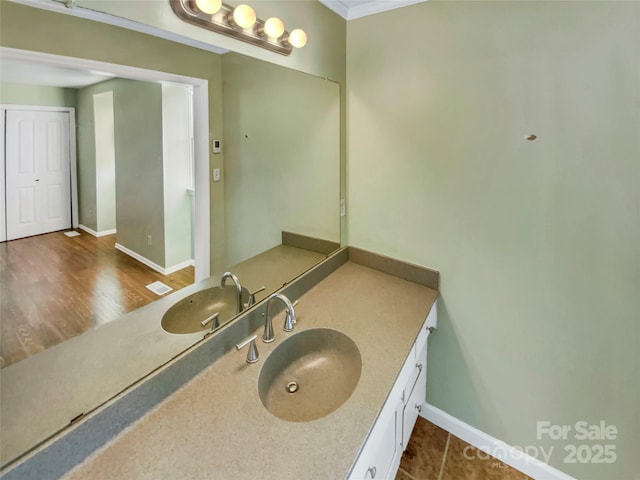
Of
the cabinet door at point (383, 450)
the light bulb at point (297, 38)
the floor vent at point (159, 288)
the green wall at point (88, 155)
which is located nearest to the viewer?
the green wall at point (88, 155)

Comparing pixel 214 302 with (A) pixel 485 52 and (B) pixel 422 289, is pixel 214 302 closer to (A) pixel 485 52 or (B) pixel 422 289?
(B) pixel 422 289

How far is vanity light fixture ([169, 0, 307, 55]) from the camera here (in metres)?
1.05

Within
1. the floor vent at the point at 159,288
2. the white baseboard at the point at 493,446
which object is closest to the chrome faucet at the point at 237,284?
the floor vent at the point at 159,288

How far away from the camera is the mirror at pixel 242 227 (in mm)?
762

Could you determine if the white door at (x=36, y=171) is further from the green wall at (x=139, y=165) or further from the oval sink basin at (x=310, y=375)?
the oval sink basin at (x=310, y=375)

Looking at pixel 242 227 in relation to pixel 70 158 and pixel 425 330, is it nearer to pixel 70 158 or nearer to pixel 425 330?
pixel 70 158

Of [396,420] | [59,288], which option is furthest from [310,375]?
[59,288]

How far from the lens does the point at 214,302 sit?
1.21 metres

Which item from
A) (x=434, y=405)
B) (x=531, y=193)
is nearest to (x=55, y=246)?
(x=531, y=193)

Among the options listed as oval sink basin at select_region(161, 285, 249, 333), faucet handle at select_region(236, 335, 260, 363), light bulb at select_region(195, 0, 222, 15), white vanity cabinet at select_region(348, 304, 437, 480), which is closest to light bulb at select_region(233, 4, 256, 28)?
light bulb at select_region(195, 0, 222, 15)

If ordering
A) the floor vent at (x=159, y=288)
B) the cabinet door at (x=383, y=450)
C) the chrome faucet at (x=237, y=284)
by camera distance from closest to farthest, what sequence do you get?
the cabinet door at (x=383, y=450) → the floor vent at (x=159, y=288) → the chrome faucet at (x=237, y=284)

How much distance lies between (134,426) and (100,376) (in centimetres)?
16

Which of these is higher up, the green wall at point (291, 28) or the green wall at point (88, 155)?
the green wall at point (291, 28)

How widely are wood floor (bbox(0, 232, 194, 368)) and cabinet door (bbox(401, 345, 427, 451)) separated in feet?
4.06
